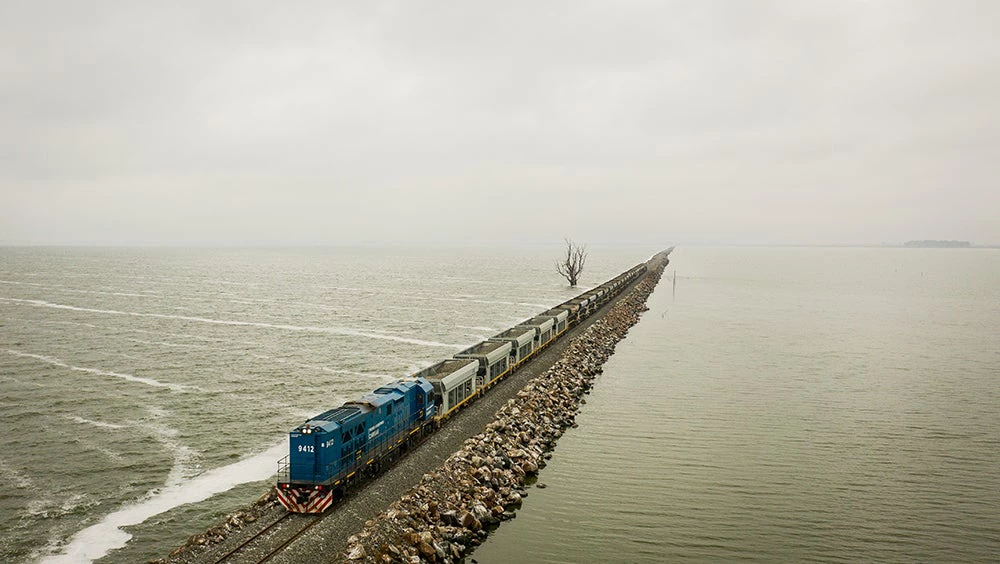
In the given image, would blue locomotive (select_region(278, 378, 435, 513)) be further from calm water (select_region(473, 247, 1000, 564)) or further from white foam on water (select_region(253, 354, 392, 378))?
white foam on water (select_region(253, 354, 392, 378))

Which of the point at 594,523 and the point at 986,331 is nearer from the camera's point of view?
the point at 594,523

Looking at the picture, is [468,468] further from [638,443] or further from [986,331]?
[986,331]

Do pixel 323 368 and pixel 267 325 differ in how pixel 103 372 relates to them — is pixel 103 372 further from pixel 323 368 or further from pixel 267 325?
pixel 267 325

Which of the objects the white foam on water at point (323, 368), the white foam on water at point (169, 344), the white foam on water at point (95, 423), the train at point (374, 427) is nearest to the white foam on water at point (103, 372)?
the white foam on water at point (95, 423)

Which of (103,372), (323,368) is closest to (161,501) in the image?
(323,368)

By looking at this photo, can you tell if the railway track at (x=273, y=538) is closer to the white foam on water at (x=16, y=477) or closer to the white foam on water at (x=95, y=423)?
the white foam on water at (x=16, y=477)

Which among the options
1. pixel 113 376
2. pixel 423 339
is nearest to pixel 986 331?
pixel 423 339
